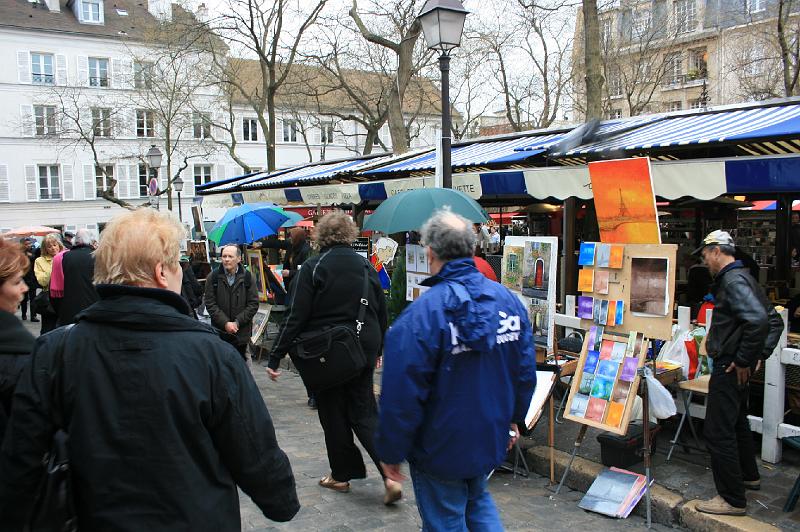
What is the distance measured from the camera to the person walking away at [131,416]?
171 cm

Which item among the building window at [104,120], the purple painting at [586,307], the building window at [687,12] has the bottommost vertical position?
the purple painting at [586,307]

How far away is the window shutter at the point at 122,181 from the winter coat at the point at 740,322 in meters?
43.0

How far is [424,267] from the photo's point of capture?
22.6 ft

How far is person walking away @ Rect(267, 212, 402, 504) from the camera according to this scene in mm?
4164

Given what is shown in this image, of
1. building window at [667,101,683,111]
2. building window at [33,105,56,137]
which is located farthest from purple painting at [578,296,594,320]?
building window at [33,105,56,137]

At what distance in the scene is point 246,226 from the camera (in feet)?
32.3

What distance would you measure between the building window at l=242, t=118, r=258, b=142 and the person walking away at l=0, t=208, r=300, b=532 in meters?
47.2

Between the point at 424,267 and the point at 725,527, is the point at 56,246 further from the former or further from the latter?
the point at 725,527

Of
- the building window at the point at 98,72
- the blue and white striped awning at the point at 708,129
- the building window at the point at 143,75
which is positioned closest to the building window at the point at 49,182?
the building window at the point at 98,72

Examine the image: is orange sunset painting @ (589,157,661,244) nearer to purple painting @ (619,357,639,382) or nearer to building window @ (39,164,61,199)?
purple painting @ (619,357,639,382)

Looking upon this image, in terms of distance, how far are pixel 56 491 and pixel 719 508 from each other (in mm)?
3699

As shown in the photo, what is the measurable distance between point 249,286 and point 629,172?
3744 mm

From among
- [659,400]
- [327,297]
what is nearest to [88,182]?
[327,297]

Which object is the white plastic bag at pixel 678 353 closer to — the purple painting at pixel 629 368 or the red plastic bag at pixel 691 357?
the red plastic bag at pixel 691 357
